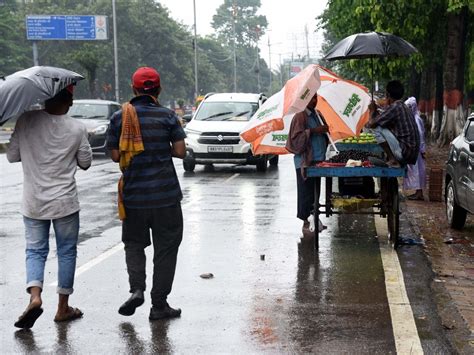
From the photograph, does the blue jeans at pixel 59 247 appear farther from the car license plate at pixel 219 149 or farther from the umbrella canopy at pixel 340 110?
the car license plate at pixel 219 149

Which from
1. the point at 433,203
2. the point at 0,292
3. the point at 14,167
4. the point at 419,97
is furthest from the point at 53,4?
the point at 0,292

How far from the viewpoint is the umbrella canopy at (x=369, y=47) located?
10.8m

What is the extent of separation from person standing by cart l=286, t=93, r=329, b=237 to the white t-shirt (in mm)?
3788

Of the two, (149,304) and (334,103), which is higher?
(334,103)

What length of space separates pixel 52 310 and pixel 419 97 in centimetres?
3419

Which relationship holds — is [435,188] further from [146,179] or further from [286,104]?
[146,179]

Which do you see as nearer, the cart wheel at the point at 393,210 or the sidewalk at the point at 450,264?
the sidewalk at the point at 450,264

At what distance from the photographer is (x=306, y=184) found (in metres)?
9.84

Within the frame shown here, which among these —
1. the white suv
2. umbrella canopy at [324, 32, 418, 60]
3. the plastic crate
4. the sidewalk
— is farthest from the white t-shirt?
the white suv

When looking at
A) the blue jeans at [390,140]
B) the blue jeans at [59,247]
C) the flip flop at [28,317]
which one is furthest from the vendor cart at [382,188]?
the flip flop at [28,317]

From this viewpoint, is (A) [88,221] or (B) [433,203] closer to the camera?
(A) [88,221]

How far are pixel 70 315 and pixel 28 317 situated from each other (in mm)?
412

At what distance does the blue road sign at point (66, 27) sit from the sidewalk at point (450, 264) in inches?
1675

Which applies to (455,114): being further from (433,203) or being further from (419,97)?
(419,97)
